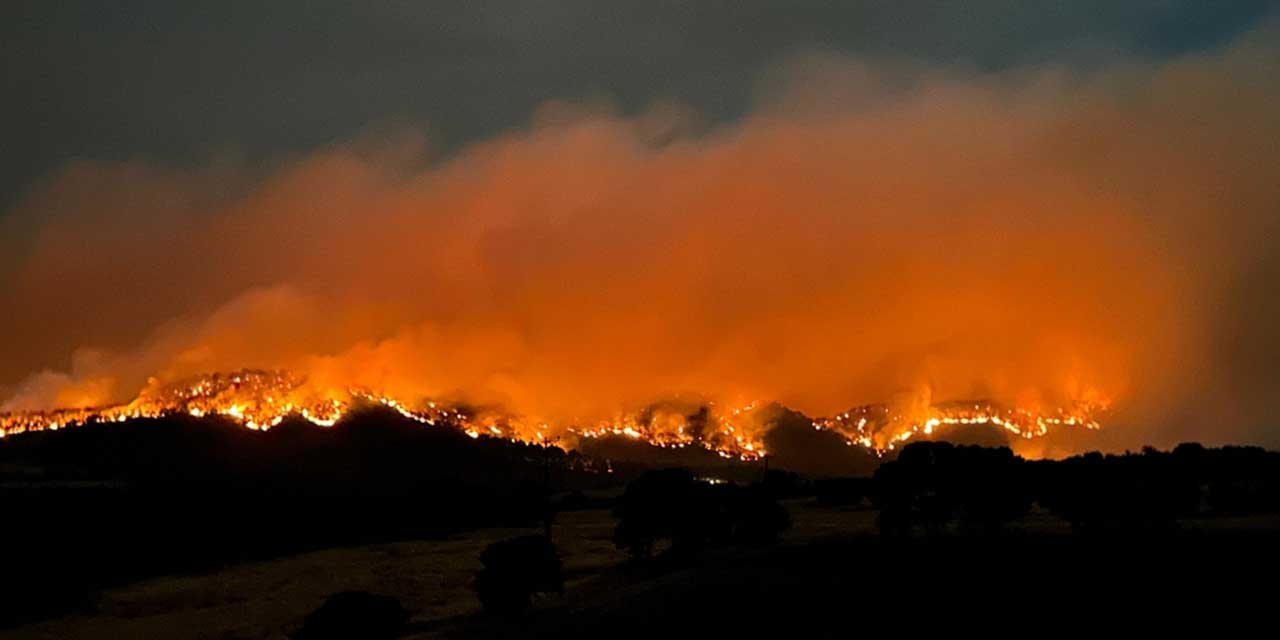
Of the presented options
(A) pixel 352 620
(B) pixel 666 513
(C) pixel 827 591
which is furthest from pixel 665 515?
(A) pixel 352 620

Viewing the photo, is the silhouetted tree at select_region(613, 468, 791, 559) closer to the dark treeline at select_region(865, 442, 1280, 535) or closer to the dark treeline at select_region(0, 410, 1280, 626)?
the dark treeline at select_region(0, 410, 1280, 626)

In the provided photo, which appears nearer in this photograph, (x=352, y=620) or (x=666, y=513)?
(x=352, y=620)

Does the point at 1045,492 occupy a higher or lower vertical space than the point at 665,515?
higher

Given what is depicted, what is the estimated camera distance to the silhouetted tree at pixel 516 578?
88.9 meters

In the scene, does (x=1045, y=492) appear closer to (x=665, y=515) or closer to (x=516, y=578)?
(x=665, y=515)

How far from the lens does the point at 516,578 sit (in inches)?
3501

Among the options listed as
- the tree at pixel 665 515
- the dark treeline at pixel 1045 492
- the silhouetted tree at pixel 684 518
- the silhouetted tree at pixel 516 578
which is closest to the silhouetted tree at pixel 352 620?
the silhouetted tree at pixel 516 578

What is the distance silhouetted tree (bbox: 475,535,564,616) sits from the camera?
88938 millimetres

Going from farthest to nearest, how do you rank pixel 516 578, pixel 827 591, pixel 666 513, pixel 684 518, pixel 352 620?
pixel 666 513 → pixel 684 518 → pixel 516 578 → pixel 352 620 → pixel 827 591

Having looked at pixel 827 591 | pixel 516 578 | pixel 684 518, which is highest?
pixel 684 518

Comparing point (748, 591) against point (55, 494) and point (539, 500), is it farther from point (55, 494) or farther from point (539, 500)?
point (55, 494)

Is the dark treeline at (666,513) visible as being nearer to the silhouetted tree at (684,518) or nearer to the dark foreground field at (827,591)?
the silhouetted tree at (684,518)

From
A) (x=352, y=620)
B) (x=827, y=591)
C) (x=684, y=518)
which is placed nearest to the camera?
(x=827, y=591)

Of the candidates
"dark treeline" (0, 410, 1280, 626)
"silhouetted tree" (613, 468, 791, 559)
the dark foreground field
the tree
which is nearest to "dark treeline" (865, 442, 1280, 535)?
"dark treeline" (0, 410, 1280, 626)
